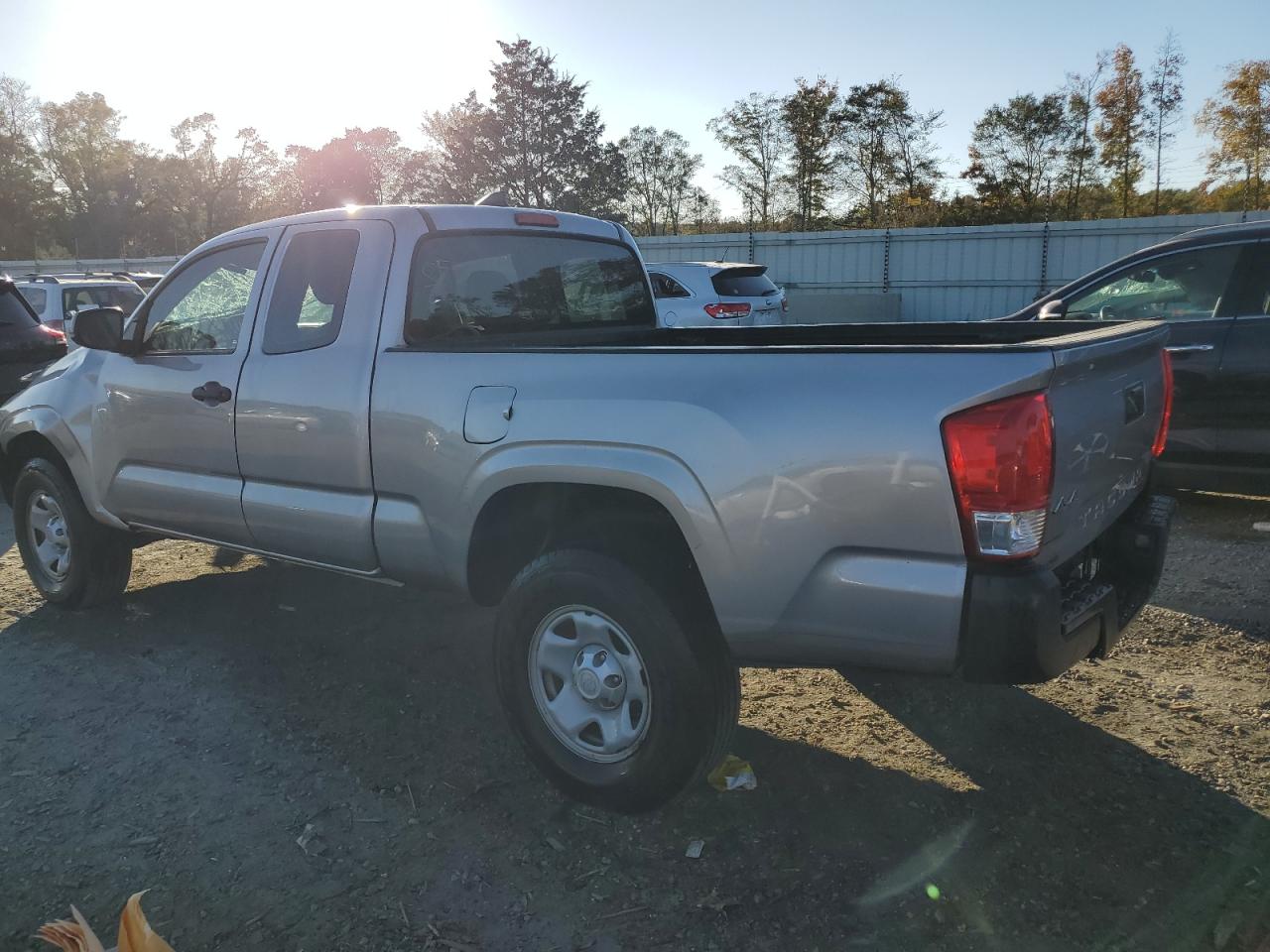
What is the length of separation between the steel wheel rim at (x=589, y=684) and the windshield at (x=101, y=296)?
42.2 ft

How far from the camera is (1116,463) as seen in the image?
112 inches

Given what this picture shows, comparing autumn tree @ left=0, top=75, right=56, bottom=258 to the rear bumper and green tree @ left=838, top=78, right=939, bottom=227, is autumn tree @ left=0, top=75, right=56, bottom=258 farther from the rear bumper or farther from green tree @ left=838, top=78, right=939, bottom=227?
the rear bumper

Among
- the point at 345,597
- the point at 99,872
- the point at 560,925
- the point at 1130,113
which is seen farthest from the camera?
the point at 1130,113

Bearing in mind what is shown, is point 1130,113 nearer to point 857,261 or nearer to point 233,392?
point 857,261

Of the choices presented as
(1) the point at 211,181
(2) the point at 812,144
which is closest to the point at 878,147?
(2) the point at 812,144

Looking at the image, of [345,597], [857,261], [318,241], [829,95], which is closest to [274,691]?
[345,597]

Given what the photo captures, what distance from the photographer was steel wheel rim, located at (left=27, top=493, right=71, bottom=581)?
4.99 meters

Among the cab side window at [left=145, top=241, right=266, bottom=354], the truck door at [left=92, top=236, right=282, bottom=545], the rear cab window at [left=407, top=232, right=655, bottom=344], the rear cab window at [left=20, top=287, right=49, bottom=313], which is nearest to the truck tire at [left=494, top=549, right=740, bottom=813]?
the rear cab window at [left=407, top=232, right=655, bottom=344]

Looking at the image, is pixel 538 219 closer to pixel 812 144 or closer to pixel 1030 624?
pixel 1030 624

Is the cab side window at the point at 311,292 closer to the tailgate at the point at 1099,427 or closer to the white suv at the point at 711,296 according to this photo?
the tailgate at the point at 1099,427

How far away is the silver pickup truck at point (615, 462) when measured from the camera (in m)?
2.35

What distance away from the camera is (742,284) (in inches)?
528

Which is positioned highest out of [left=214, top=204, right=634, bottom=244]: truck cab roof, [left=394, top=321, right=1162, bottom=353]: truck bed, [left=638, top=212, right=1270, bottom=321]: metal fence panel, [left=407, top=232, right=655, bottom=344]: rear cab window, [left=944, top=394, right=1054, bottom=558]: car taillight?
[left=638, top=212, right=1270, bottom=321]: metal fence panel

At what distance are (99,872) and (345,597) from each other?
2426 mm
